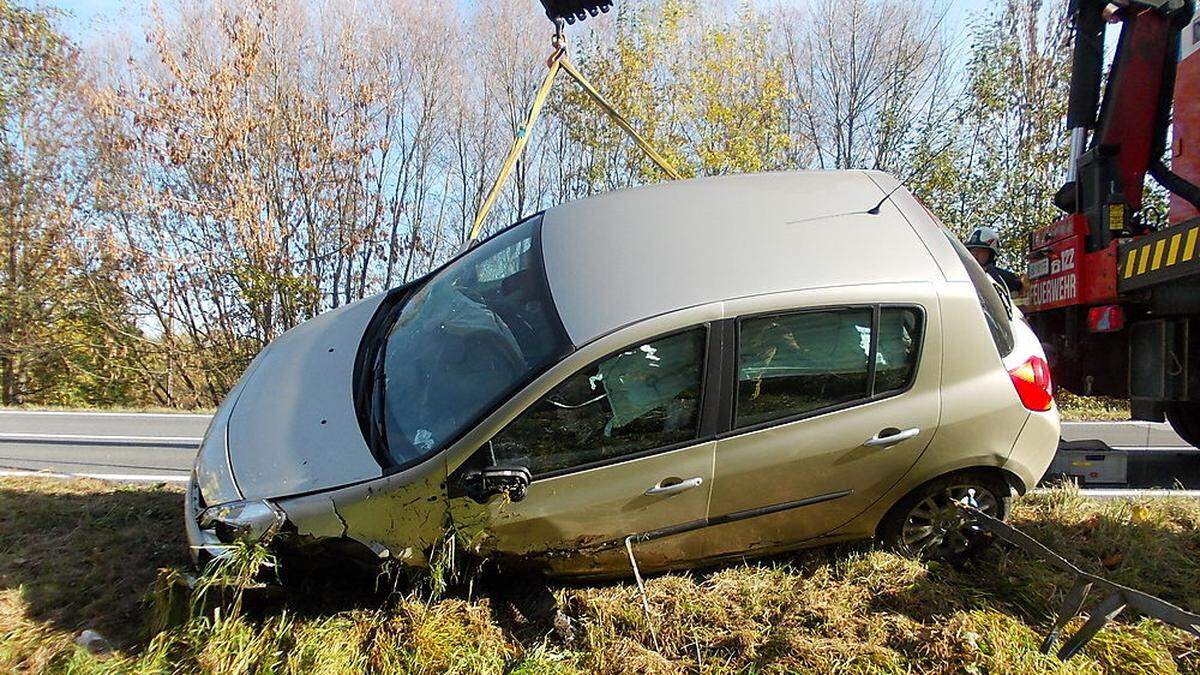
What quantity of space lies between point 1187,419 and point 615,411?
523cm

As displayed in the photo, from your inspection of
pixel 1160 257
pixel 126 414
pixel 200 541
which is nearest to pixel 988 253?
pixel 1160 257

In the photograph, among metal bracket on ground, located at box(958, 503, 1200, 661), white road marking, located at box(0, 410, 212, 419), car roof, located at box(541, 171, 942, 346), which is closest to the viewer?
metal bracket on ground, located at box(958, 503, 1200, 661)

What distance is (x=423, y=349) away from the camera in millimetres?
3182

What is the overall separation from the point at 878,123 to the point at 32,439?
14224mm

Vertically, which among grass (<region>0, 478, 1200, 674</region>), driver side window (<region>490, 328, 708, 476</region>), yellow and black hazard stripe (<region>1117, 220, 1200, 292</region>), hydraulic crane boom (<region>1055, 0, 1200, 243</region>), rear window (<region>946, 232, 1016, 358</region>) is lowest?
grass (<region>0, 478, 1200, 674</region>)

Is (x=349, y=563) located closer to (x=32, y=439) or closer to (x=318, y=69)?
(x=32, y=439)

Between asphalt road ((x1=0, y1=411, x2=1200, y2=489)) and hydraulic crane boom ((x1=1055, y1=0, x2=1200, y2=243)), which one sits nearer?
hydraulic crane boom ((x1=1055, y1=0, x2=1200, y2=243))

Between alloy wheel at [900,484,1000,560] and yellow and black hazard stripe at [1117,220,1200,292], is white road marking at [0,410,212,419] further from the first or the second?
yellow and black hazard stripe at [1117,220,1200,292]

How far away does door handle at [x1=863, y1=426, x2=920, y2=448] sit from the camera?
2.89m

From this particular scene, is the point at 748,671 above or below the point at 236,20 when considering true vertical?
below

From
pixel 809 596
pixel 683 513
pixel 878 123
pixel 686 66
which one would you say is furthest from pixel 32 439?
pixel 878 123

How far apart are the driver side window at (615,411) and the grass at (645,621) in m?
0.72

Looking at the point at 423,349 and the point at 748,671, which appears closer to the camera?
the point at 748,671

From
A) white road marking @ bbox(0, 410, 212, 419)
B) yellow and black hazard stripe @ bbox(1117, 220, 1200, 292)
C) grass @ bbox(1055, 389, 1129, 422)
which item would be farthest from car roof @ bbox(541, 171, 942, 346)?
white road marking @ bbox(0, 410, 212, 419)
